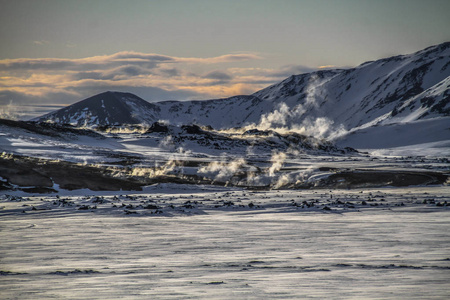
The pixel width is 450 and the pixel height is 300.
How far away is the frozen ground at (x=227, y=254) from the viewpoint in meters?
7.84

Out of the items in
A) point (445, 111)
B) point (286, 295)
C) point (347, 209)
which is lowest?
point (347, 209)

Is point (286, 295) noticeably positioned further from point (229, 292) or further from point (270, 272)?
point (270, 272)

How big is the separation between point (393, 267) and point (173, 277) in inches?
202

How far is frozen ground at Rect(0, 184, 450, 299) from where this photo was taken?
7.84 metres

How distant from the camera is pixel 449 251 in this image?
11141 mm

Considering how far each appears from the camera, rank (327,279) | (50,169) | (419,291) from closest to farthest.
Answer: (419,291) → (327,279) → (50,169)

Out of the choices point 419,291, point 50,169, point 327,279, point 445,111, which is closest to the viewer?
point 419,291

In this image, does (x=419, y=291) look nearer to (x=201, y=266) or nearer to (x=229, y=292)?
(x=229, y=292)

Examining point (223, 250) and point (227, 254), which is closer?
point (227, 254)

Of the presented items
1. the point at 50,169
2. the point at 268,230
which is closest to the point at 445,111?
the point at 50,169

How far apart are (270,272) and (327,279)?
1.45 m

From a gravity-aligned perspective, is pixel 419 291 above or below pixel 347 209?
above

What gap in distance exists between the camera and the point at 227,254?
1185 centimetres

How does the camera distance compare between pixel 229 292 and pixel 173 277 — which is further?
pixel 173 277
